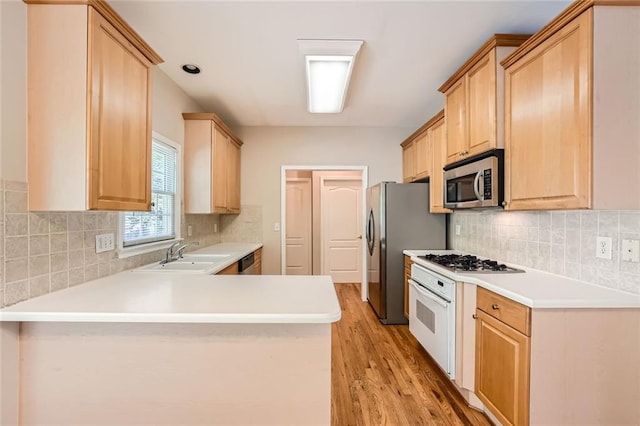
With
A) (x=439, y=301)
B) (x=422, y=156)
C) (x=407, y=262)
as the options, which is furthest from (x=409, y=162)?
(x=439, y=301)

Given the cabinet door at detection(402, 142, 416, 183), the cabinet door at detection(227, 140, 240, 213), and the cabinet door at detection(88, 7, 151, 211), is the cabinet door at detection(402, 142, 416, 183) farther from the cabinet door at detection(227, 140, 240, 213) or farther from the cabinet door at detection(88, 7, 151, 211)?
the cabinet door at detection(88, 7, 151, 211)

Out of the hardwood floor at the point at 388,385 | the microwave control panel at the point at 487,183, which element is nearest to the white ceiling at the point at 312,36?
the microwave control panel at the point at 487,183

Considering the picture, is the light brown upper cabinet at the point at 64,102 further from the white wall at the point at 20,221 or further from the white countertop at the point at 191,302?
the white countertop at the point at 191,302

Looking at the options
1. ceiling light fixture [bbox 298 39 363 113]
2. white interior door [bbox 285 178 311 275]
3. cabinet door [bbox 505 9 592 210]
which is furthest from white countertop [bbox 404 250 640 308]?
white interior door [bbox 285 178 311 275]

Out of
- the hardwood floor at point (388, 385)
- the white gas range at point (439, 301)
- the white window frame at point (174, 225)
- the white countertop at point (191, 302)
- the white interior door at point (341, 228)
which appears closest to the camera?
the white countertop at point (191, 302)

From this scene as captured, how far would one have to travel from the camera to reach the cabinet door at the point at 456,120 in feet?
7.71

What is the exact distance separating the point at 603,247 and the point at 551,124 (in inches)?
29.8

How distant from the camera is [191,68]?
8.34 ft

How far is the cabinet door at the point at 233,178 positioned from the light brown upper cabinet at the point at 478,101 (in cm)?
251

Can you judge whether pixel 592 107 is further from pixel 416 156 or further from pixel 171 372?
pixel 416 156

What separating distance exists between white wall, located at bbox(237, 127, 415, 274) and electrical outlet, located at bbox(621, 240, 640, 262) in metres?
2.93

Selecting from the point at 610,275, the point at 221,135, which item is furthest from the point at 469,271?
the point at 221,135

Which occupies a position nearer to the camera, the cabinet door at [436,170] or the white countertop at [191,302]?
the white countertop at [191,302]

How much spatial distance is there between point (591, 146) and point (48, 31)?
2.58 metres
